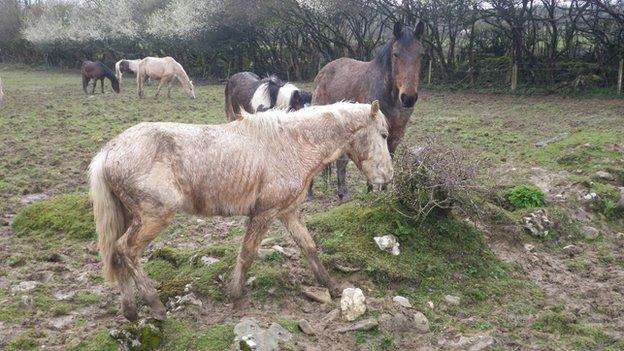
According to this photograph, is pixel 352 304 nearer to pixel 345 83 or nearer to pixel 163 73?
pixel 345 83

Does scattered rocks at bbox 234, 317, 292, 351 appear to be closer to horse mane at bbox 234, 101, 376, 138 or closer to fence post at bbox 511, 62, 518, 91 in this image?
horse mane at bbox 234, 101, 376, 138

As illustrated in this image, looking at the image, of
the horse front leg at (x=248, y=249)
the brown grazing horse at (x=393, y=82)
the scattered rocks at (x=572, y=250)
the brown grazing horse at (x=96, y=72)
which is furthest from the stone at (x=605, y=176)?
the brown grazing horse at (x=96, y=72)

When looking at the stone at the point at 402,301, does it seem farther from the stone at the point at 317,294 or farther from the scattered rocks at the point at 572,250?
the scattered rocks at the point at 572,250

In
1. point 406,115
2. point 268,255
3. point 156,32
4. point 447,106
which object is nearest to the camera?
point 268,255

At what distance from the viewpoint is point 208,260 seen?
17.9 feet

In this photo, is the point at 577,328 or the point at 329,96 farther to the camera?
the point at 329,96

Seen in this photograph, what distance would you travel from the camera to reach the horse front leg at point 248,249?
15.2 feet

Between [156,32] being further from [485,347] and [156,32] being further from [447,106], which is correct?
[485,347]

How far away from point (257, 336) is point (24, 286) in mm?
2499

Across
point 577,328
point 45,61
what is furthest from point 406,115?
point 45,61

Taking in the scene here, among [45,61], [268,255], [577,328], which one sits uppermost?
[45,61]

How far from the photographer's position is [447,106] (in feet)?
62.2

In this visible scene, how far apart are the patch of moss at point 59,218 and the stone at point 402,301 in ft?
12.3

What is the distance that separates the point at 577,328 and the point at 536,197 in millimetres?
2813
